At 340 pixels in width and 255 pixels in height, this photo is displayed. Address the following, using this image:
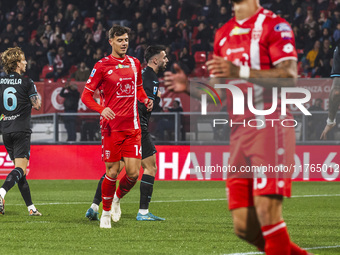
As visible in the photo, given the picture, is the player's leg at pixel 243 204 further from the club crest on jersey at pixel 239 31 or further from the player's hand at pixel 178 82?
the club crest on jersey at pixel 239 31

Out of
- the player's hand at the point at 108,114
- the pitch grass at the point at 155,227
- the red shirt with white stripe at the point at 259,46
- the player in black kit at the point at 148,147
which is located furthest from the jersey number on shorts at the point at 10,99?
the red shirt with white stripe at the point at 259,46

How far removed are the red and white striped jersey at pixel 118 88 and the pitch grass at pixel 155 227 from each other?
1.27m

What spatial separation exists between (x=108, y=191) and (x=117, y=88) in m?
1.24

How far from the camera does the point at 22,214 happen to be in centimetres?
979

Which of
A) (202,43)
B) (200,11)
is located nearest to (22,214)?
(202,43)

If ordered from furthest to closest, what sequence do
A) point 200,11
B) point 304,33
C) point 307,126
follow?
point 200,11 → point 304,33 → point 307,126

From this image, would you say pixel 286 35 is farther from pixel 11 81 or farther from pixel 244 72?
pixel 11 81

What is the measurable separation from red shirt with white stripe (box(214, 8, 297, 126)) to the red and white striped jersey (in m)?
3.77

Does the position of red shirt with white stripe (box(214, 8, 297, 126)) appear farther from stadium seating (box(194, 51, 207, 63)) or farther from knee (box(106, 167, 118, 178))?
stadium seating (box(194, 51, 207, 63))

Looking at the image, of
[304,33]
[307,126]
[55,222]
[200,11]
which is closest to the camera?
[55,222]

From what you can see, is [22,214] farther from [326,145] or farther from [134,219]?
[326,145]

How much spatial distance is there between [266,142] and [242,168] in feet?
0.76

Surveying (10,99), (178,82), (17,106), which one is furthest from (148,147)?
(178,82)

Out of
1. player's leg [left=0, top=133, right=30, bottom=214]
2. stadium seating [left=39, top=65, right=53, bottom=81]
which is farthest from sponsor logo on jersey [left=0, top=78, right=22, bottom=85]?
stadium seating [left=39, top=65, right=53, bottom=81]
